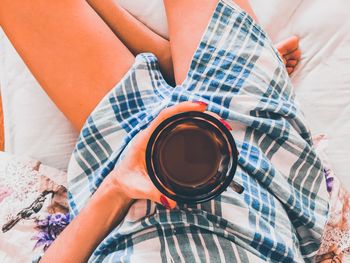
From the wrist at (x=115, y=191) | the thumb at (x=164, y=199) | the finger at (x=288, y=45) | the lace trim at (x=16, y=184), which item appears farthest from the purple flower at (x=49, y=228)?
the finger at (x=288, y=45)

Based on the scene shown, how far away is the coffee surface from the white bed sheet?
1.56 feet

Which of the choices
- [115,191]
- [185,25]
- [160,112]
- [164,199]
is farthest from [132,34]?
[164,199]

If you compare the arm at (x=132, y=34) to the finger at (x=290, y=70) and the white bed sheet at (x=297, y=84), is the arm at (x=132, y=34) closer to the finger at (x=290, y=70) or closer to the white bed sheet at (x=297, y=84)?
the white bed sheet at (x=297, y=84)

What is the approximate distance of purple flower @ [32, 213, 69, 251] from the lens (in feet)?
3.10

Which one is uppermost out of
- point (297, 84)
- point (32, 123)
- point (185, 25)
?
point (185, 25)

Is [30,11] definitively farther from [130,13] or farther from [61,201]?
[61,201]

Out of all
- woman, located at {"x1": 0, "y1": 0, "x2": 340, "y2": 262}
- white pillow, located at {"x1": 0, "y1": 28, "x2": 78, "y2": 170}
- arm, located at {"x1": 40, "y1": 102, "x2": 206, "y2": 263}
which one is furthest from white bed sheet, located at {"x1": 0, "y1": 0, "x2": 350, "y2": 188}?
arm, located at {"x1": 40, "y1": 102, "x2": 206, "y2": 263}

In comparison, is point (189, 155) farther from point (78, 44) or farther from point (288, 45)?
point (288, 45)

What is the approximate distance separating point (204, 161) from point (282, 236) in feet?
0.80

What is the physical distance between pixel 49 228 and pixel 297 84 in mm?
625

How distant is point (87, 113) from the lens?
0.95 m

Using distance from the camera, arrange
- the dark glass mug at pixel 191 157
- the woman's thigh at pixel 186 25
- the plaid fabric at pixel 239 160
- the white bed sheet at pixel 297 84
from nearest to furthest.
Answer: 1. the dark glass mug at pixel 191 157
2. the plaid fabric at pixel 239 160
3. the woman's thigh at pixel 186 25
4. the white bed sheet at pixel 297 84

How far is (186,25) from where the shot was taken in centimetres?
95

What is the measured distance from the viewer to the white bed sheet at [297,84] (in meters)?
1.05
